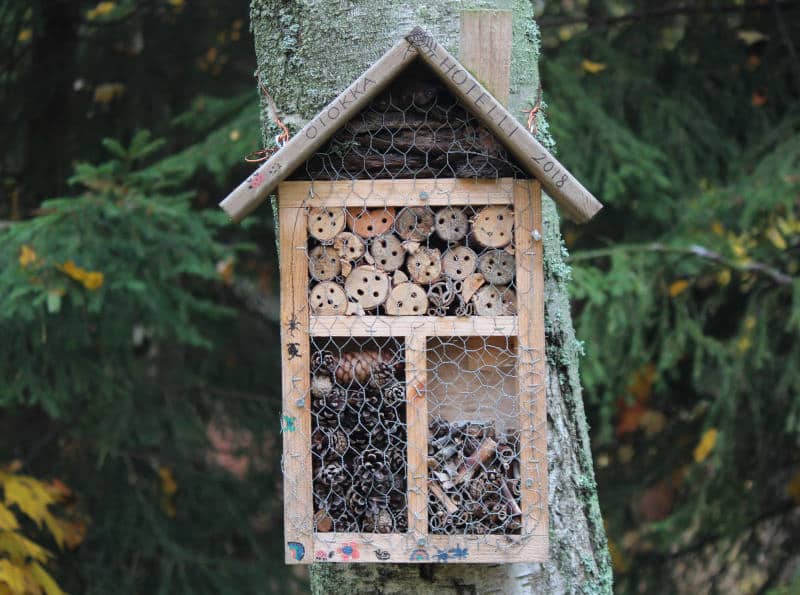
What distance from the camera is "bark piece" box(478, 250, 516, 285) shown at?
1749 millimetres

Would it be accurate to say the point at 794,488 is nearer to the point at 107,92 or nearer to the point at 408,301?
the point at 408,301

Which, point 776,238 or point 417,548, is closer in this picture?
point 417,548

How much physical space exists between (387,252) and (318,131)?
26cm

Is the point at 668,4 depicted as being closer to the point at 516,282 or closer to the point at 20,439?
the point at 516,282

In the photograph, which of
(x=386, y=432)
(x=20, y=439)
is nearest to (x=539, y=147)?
(x=386, y=432)

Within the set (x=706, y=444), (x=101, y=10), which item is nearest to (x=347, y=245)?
(x=706, y=444)

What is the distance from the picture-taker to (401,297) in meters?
1.74

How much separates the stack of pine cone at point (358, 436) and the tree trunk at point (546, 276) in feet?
0.53

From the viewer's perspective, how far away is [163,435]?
183 inches

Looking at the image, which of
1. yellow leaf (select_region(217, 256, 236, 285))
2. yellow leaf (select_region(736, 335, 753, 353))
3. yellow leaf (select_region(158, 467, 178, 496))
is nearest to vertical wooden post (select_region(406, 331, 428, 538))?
yellow leaf (select_region(736, 335, 753, 353))

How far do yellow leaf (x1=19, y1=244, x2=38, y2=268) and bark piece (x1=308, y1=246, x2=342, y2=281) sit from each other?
186cm

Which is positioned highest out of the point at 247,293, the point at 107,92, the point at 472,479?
the point at 107,92

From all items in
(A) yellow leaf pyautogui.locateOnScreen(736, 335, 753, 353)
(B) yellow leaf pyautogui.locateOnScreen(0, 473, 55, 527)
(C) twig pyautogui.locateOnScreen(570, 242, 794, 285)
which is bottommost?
(B) yellow leaf pyautogui.locateOnScreen(0, 473, 55, 527)

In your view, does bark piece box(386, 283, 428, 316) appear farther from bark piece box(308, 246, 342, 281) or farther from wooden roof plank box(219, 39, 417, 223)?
wooden roof plank box(219, 39, 417, 223)
